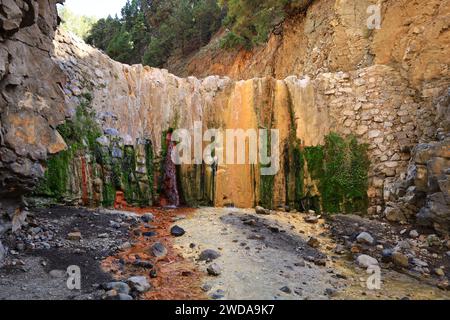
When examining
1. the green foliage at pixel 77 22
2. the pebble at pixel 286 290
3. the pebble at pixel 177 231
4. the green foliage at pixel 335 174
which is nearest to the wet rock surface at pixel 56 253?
the pebble at pixel 177 231

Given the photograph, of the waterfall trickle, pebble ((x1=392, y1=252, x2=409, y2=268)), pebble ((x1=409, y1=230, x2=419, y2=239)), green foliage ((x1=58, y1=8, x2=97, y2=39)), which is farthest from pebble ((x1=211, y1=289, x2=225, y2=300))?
green foliage ((x1=58, y1=8, x2=97, y2=39))

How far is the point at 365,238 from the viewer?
6.59 m

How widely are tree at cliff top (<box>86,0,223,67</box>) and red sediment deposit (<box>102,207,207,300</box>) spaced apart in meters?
16.7

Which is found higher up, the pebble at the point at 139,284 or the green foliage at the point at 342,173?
the green foliage at the point at 342,173

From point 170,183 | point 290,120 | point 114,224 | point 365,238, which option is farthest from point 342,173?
point 114,224

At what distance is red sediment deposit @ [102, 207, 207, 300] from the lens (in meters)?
4.41

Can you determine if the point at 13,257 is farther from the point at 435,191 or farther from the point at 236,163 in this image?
the point at 435,191

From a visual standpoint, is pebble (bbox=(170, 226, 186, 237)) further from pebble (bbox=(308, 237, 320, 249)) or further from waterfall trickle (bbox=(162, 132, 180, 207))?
waterfall trickle (bbox=(162, 132, 180, 207))

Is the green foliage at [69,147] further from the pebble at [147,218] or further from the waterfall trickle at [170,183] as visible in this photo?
the waterfall trickle at [170,183]

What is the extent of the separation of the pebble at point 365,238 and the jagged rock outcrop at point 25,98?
5.21 m

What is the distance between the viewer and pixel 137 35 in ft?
74.9

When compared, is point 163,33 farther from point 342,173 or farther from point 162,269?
point 162,269

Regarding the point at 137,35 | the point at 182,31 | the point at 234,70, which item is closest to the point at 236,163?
the point at 234,70

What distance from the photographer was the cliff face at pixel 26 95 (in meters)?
4.74
